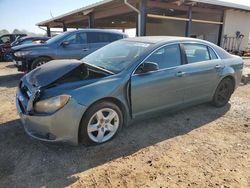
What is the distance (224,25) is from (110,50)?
13720 mm

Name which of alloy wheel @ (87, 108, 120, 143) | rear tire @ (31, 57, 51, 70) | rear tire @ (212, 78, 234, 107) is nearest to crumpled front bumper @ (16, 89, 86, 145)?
alloy wheel @ (87, 108, 120, 143)

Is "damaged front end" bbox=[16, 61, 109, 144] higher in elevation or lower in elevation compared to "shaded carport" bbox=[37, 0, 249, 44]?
lower

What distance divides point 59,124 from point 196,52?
9.80 feet

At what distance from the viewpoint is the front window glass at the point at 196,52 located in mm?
4402

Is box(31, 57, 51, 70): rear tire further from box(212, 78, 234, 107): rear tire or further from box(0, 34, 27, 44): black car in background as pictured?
box(0, 34, 27, 44): black car in background

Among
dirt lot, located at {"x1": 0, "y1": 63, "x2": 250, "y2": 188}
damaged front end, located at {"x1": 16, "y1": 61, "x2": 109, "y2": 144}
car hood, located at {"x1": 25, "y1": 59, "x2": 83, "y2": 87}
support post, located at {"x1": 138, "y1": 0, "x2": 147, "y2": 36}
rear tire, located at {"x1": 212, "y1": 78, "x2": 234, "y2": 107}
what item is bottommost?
dirt lot, located at {"x1": 0, "y1": 63, "x2": 250, "y2": 188}

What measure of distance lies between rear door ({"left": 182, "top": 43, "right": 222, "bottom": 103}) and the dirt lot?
1.89 ft

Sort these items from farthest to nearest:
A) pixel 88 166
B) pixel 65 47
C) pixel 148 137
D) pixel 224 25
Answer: pixel 224 25 < pixel 65 47 < pixel 148 137 < pixel 88 166

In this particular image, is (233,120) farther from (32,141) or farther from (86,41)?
(86,41)

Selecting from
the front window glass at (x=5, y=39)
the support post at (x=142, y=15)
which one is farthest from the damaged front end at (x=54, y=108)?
the front window glass at (x=5, y=39)

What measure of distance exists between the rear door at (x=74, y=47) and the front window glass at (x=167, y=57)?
4994 millimetres

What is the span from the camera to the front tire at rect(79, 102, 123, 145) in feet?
10.6

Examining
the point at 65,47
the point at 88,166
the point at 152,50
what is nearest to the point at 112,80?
the point at 152,50

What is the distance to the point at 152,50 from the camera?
3.89 meters
